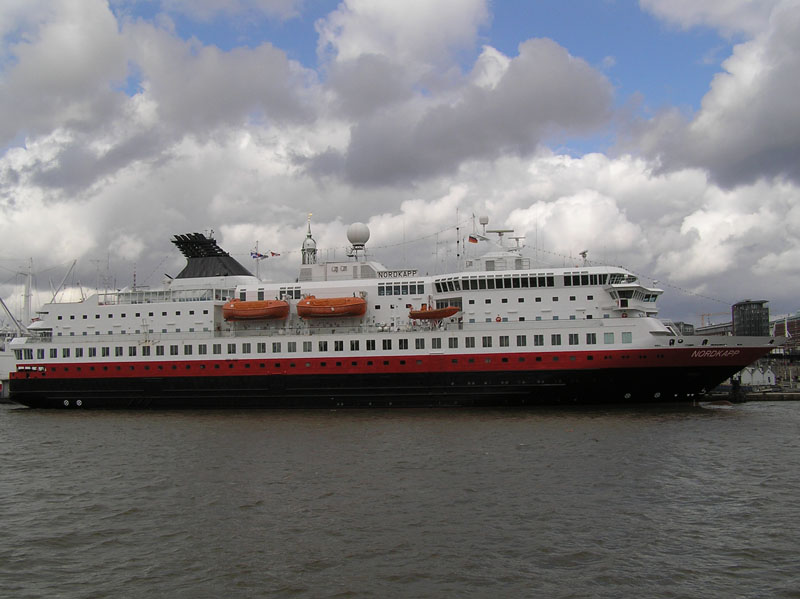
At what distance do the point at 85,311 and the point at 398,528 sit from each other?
110 ft

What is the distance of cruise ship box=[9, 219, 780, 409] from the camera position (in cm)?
3378

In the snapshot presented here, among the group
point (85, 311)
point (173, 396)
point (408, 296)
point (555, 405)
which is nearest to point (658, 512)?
point (555, 405)

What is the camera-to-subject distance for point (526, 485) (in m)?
18.3

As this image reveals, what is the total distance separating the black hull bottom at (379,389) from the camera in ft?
111

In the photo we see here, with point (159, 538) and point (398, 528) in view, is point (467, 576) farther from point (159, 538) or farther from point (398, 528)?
point (159, 538)

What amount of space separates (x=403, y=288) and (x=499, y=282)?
226 inches

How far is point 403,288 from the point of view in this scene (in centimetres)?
3884

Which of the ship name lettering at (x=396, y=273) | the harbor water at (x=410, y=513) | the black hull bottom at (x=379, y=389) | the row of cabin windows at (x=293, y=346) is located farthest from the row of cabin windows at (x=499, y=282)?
the harbor water at (x=410, y=513)

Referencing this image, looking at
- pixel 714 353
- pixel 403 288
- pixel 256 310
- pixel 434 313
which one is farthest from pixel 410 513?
pixel 256 310

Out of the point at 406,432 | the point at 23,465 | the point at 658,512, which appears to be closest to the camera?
the point at 658,512

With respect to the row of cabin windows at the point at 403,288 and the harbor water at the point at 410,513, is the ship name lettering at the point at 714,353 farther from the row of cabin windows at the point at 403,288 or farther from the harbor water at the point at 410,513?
the row of cabin windows at the point at 403,288

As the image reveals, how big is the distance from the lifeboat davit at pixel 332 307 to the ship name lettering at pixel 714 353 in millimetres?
17876

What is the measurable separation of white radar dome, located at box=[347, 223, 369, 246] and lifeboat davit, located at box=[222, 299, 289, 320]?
609cm

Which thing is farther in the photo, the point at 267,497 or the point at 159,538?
the point at 267,497
